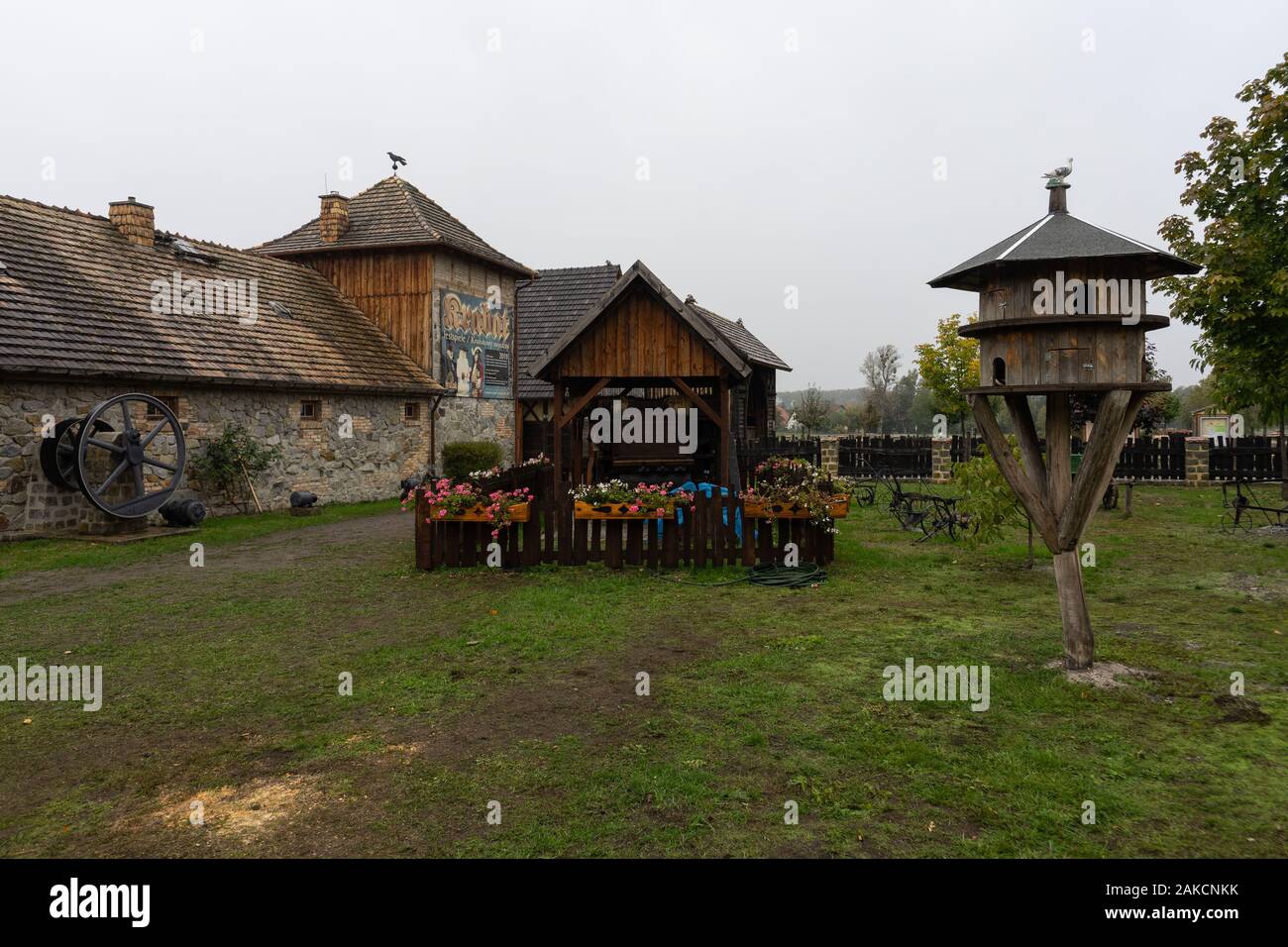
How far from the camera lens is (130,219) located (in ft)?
59.3

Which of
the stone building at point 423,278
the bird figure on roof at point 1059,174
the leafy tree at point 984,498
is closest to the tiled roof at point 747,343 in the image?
the stone building at point 423,278

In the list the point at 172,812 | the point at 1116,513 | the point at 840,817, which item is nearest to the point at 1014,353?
the point at 840,817

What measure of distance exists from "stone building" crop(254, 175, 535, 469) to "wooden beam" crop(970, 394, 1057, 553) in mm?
18910

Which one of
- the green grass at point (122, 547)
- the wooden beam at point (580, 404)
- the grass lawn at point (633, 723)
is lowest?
the grass lawn at point (633, 723)

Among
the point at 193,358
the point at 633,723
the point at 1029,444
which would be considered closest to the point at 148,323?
the point at 193,358

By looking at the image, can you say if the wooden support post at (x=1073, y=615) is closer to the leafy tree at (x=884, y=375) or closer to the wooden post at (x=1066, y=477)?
the wooden post at (x=1066, y=477)

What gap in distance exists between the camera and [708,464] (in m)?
15.9

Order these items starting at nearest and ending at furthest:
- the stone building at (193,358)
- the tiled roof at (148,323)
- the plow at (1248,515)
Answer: the stone building at (193,358) < the plow at (1248,515) < the tiled roof at (148,323)

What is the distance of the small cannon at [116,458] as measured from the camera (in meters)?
12.9

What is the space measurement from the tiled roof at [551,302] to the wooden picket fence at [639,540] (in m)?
16.6

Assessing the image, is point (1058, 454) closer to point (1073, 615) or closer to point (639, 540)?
point (1073, 615)

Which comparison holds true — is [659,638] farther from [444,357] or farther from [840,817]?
[444,357]

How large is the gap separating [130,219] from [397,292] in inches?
272

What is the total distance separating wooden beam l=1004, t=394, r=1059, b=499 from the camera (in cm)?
643
